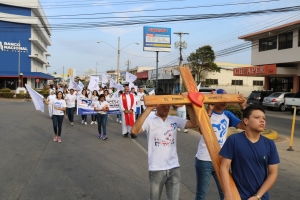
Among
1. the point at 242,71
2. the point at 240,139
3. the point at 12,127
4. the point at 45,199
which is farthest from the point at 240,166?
the point at 242,71

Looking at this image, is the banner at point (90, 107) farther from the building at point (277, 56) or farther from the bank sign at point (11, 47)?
the bank sign at point (11, 47)

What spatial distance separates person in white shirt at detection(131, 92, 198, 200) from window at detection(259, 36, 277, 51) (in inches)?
1201

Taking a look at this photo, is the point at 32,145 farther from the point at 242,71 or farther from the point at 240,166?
the point at 242,71

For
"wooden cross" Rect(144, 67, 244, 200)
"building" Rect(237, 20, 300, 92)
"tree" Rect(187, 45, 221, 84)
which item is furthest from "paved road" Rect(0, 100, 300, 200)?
"tree" Rect(187, 45, 221, 84)

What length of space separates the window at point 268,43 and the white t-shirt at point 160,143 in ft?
100

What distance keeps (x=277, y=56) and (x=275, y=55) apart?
0.35 meters

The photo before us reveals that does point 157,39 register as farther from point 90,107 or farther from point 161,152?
point 161,152

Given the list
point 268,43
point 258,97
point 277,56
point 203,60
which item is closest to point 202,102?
point 258,97

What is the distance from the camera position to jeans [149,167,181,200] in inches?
140

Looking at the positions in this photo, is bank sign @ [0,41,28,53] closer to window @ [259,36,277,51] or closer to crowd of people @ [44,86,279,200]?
window @ [259,36,277,51]

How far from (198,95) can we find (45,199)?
3.23 m

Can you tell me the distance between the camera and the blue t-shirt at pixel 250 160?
8.39 feet

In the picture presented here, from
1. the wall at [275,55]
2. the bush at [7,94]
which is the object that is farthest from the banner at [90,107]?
the bush at [7,94]

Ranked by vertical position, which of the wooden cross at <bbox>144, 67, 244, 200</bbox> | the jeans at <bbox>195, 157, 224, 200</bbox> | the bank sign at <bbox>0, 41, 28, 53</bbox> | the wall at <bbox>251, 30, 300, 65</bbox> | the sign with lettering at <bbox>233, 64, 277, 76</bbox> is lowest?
the jeans at <bbox>195, 157, 224, 200</bbox>
